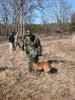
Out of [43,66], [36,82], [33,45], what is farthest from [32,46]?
[36,82]

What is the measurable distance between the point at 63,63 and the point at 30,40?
2.61 metres

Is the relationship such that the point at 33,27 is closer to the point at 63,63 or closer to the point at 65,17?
the point at 65,17

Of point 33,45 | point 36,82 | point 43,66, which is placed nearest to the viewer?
point 36,82

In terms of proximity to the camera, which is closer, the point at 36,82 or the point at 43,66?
the point at 36,82

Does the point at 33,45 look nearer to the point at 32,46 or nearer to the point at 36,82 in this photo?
the point at 32,46

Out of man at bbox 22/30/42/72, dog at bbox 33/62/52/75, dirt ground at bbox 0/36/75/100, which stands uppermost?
man at bbox 22/30/42/72

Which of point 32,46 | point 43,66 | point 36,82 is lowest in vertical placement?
point 36,82

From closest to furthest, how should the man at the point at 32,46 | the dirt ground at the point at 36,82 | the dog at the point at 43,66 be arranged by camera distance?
1. the dirt ground at the point at 36,82
2. the dog at the point at 43,66
3. the man at the point at 32,46

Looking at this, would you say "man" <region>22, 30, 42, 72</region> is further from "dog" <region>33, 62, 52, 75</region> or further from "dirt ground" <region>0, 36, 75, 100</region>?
"dirt ground" <region>0, 36, 75, 100</region>

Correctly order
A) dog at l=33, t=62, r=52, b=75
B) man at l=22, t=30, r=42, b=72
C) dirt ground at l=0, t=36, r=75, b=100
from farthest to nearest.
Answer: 1. man at l=22, t=30, r=42, b=72
2. dog at l=33, t=62, r=52, b=75
3. dirt ground at l=0, t=36, r=75, b=100

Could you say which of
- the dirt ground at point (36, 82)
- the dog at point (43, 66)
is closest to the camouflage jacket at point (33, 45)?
the dog at point (43, 66)

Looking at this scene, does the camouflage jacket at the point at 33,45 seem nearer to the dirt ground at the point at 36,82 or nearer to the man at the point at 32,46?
the man at the point at 32,46

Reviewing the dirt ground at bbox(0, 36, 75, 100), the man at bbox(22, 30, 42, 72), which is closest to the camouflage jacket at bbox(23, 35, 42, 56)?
the man at bbox(22, 30, 42, 72)

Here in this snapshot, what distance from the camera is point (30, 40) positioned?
1164cm
